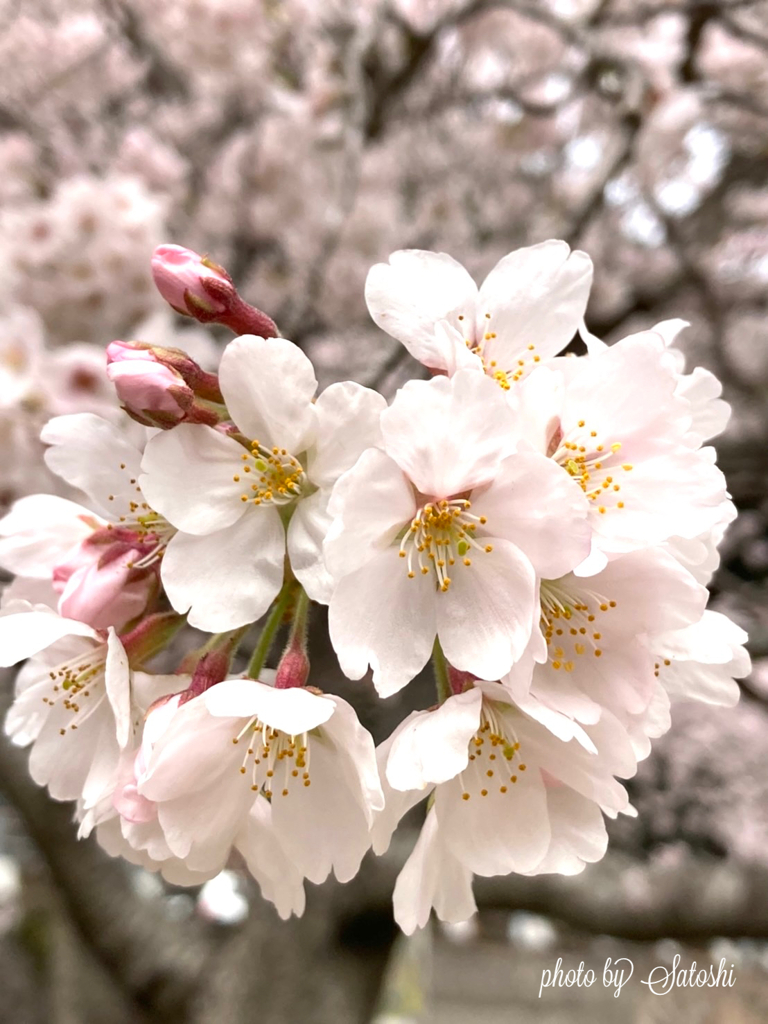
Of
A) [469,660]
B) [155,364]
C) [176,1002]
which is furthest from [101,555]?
[176,1002]

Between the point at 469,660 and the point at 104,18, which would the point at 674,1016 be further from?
the point at 104,18

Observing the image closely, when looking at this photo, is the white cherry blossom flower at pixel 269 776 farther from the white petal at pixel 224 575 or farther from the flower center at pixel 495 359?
the flower center at pixel 495 359

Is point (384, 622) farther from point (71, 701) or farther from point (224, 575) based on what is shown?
point (71, 701)

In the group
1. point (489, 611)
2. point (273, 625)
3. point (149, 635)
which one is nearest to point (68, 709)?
point (149, 635)

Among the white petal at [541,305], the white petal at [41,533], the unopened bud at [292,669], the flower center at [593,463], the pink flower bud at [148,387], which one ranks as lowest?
the unopened bud at [292,669]

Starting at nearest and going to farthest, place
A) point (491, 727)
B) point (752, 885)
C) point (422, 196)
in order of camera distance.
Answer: point (491, 727), point (752, 885), point (422, 196)

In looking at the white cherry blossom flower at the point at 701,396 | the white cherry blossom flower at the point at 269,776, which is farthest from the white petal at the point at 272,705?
the white cherry blossom flower at the point at 701,396

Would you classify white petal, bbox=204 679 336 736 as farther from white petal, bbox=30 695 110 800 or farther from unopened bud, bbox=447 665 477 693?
white petal, bbox=30 695 110 800
